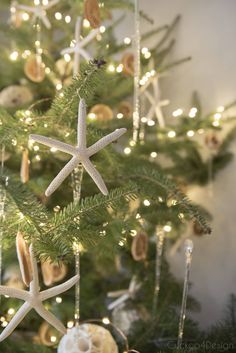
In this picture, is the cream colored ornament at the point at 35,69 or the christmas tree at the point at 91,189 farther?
the cream colored ornament at the point at 35,69

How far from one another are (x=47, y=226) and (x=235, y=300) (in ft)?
1.68

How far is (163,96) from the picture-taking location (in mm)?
1280

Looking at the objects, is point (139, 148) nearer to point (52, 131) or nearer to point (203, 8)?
point (52, 131)

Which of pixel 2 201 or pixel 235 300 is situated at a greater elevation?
pixel 2 201

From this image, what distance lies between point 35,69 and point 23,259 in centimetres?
53

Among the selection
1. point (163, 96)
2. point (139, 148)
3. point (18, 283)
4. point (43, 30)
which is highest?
point (43, 30)

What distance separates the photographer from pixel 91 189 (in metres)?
0.93

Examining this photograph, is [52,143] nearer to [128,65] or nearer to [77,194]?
[77,194]

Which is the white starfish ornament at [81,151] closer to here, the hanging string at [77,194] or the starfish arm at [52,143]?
the starfish arm at [52,143]

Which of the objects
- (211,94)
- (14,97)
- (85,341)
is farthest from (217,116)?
Result: (85,341)

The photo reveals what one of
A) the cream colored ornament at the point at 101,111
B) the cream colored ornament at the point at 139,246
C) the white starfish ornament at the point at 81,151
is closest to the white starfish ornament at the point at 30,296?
the white starfish ornament at the point at 81,151

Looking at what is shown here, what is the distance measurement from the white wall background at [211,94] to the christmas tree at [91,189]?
4 cm

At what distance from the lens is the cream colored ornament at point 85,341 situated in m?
0.66

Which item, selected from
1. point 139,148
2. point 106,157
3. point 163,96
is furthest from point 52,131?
point 163,96
